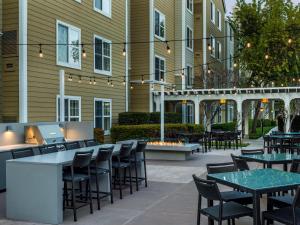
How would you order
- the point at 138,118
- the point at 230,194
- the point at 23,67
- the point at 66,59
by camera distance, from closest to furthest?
1. the point at 230,194
2. the point at 23,67
3. the point at 66,59
4. the point at 138,118

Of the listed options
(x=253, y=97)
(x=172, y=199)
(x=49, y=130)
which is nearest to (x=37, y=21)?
(x=49, y=130)

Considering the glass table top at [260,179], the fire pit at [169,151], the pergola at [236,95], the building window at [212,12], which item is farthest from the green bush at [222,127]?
the glass table top at [260,179]

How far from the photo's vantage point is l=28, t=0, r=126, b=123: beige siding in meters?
14.0

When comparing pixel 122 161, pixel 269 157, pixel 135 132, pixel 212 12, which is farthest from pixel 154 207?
pixel 212 12

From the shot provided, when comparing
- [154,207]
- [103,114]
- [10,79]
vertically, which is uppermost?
[10,79]

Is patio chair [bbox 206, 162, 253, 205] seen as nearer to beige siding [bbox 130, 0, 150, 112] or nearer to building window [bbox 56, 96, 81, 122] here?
building window [bbox 56, 96, 81, 122]

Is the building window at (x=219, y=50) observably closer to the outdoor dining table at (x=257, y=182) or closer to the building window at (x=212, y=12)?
the building window at (x=212, y=12)

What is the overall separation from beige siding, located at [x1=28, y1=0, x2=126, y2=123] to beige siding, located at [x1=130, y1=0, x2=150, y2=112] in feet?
6.92

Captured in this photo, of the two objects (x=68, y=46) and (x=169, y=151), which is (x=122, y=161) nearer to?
(x=169, y=151)

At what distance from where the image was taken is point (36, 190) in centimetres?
679

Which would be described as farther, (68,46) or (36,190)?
(68,46)

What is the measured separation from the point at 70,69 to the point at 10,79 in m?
2.85

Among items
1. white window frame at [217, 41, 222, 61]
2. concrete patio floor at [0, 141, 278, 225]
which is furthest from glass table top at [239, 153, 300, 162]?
white window frame at [217, 41, 222, 61]

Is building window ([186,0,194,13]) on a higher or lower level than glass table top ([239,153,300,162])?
higher
